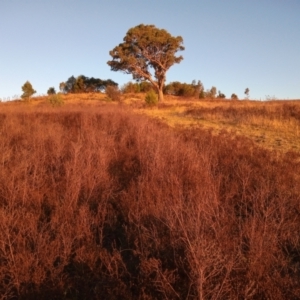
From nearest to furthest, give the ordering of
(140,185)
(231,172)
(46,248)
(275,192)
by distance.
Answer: (46,248) → (140,185) → (275,192) → (231,172)

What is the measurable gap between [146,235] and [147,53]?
33760mm

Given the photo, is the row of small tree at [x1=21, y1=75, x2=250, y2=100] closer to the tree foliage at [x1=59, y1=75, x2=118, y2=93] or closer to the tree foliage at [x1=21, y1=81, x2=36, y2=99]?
the tree foliage at [x1=59, y1=75, x2=118, y2=93]

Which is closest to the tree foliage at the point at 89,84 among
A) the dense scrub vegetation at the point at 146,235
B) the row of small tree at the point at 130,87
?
the row of small tree at the point at 130,87

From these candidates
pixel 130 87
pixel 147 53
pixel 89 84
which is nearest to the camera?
pixel 147 53

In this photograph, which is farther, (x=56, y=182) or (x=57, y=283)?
(x=56, y=182)

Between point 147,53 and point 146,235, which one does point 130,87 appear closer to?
point 147,53

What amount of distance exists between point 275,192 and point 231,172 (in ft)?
3.90

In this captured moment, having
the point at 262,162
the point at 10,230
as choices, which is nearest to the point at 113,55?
the point at 262,162

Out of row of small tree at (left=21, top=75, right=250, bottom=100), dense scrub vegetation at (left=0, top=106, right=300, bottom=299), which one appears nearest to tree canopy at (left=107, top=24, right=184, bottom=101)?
row of small tree at (left=21, top=75, right=250, bottom=100)

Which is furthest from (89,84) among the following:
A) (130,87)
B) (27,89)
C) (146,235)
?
(146,235)

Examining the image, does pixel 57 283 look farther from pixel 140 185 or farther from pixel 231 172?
pixel 231 172

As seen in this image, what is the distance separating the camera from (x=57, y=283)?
9.07 ft

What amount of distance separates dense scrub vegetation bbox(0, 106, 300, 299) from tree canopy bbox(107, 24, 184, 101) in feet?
96.6

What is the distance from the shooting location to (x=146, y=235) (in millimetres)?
3160
